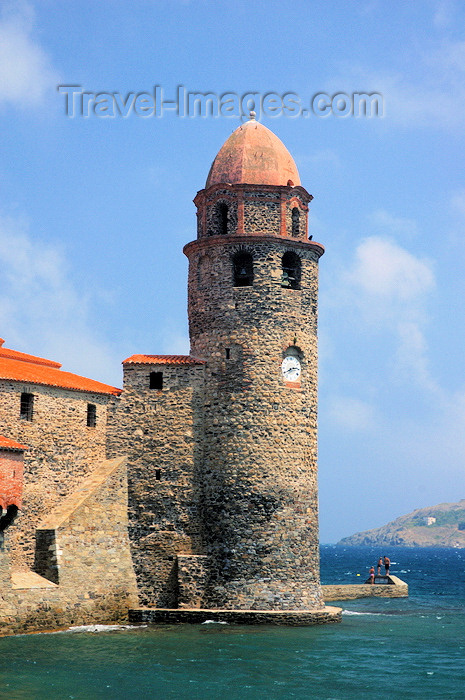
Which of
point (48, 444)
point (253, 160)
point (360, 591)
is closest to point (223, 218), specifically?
point (253, 160)

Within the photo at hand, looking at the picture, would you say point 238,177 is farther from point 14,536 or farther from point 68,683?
point 68,683

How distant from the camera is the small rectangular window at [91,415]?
31156 millimetres

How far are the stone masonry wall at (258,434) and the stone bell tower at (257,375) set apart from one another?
0.03 meters

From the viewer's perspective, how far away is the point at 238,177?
32.6 m

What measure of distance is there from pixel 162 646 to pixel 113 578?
4.15 meters

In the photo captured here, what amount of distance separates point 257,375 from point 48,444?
724cm

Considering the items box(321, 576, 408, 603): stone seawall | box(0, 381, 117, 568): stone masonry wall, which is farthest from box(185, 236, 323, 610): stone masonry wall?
box(321, 576, 408, 603): stone seawall

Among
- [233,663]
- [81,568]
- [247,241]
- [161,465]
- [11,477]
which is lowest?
[233,663]

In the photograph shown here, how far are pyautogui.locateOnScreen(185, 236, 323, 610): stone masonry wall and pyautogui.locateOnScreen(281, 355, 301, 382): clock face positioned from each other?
8.7 inches

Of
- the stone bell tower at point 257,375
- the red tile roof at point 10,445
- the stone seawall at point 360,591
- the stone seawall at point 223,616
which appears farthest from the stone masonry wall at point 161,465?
the stone seawall at point 360,591

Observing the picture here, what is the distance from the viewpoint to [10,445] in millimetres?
26578

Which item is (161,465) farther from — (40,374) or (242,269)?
(242,269)

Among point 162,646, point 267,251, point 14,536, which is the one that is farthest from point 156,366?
point 162,646

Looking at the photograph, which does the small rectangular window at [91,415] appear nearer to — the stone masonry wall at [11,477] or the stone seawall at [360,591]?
the stone masonry wall at [11,477]
